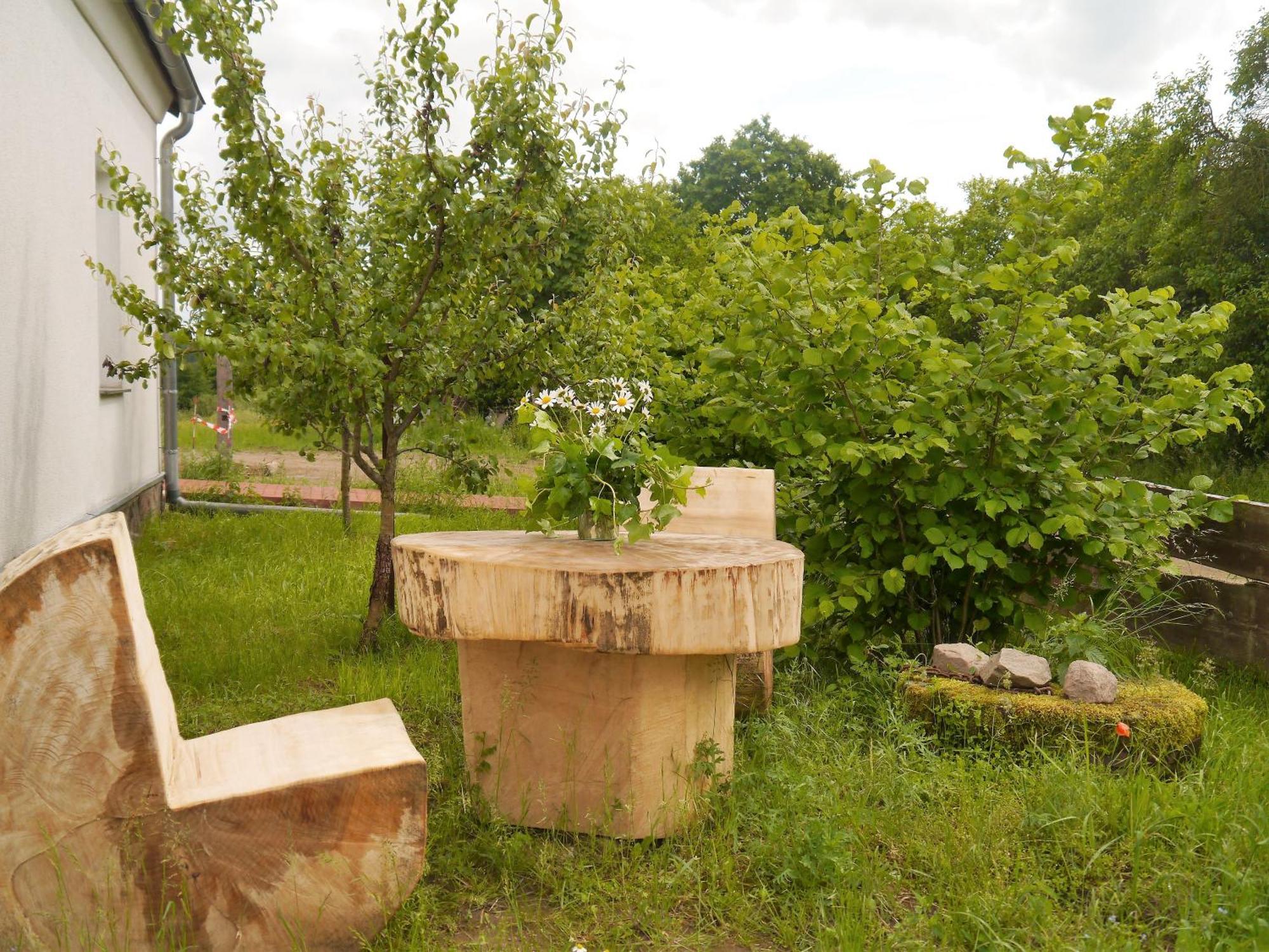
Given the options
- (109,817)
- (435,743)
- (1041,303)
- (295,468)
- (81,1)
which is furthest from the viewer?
(295,468)

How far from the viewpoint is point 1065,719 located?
3.46 m

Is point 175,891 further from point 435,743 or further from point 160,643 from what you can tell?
point 160,643

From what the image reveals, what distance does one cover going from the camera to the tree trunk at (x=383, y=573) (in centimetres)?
484

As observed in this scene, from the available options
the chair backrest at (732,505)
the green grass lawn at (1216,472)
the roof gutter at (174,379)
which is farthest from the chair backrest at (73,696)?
the green grass lawn at (1216,472)

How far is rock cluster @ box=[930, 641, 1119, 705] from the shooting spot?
354 cm

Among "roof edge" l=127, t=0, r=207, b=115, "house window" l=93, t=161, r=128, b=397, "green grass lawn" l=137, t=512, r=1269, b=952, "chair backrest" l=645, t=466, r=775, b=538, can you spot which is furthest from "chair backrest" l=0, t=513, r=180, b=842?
"house window" l=93, t=161, r=128, b=397

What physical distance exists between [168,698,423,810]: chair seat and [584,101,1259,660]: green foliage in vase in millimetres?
2115

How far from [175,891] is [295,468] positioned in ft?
39.9

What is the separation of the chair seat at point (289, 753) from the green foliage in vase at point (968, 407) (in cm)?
212

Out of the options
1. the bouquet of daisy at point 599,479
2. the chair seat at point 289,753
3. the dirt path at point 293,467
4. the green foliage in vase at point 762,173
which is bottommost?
the dirt path at point 293,467

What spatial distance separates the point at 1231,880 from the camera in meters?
2.51

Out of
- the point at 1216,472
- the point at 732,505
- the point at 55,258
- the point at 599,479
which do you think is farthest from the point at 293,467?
the point at 1216,472

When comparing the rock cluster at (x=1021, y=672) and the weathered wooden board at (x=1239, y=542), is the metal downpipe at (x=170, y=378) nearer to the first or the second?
the rock cluster at (x=1021, y=672)

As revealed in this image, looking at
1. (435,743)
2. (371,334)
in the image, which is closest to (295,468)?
(371,334)
